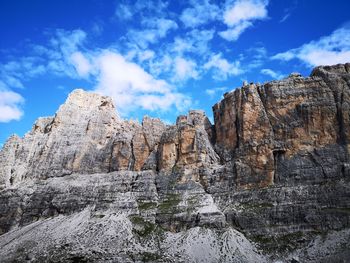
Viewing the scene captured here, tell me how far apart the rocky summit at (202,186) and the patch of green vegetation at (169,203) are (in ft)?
1.18

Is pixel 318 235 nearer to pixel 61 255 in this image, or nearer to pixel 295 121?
pixel 295 121

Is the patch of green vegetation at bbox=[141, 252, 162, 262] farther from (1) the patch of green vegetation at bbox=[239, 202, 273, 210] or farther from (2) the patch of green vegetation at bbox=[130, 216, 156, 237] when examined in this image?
(1) the patch of green vegetation at bbox=[239, 202, 273, 210]

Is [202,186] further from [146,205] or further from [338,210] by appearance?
[338,210]

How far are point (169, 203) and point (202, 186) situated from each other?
897 cm

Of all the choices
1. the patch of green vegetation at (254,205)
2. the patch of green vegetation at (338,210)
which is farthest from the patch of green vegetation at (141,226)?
the patch of green vegetation at (338,210)

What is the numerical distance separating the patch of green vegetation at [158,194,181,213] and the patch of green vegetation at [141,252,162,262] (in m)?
13.8

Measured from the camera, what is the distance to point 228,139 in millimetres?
100062

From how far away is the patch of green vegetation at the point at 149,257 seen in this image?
74.2 meters

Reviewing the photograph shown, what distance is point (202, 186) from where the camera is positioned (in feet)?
306

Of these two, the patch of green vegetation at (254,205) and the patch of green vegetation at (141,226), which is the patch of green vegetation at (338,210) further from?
the patch of green vegetation at (141,226)

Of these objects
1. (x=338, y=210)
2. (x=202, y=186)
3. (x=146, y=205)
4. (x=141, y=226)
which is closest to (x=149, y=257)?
(x=141, y=226)

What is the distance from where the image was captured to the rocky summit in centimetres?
7469

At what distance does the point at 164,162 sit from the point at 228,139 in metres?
17.8

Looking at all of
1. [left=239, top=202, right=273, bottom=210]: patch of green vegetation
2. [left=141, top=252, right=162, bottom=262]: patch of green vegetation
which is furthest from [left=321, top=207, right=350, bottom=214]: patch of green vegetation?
[left=141, top=252, right=162, bottom=262]: patch of green vegetation
